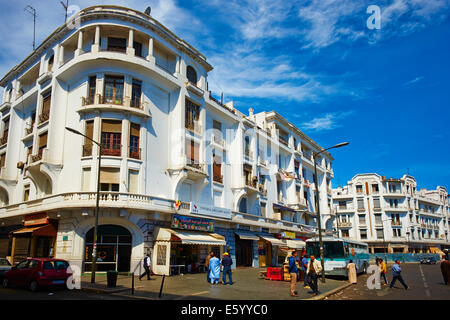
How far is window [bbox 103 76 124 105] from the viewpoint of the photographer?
2328 centimetres

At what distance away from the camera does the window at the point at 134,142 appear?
2312cm

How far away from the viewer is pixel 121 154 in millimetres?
22469

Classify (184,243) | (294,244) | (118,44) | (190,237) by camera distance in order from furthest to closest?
(294,244)
(118,44)
(190,237)
(184,243)

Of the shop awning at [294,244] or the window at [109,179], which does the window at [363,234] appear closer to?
the shop awning at [294,244]

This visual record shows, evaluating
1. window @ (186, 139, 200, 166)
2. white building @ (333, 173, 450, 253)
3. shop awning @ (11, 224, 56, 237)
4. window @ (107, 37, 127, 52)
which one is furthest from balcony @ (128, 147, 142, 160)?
white building @ (333, 173, 450, 253)

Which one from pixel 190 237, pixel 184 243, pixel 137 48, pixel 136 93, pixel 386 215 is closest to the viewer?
pixel 184 243

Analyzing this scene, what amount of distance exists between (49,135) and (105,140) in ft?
15.5

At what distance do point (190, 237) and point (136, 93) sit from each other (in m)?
10.8

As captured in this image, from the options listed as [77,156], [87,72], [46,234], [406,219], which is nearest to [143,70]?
[87,72]

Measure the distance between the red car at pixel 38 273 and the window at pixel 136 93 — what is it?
12.6 meters

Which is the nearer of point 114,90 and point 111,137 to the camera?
point 111,137

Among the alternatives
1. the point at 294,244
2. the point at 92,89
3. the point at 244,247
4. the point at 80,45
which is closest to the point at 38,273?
the point at 92,89

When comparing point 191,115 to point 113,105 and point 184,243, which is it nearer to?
point 113,105

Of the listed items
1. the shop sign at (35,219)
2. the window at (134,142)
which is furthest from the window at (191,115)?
the shop sign at (35,219)
